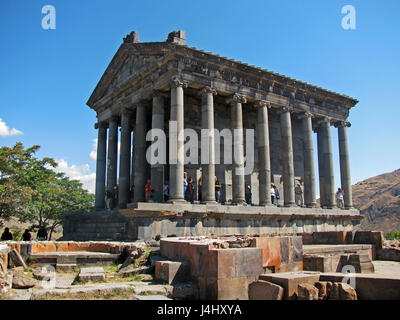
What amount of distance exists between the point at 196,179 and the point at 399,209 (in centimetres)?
4239

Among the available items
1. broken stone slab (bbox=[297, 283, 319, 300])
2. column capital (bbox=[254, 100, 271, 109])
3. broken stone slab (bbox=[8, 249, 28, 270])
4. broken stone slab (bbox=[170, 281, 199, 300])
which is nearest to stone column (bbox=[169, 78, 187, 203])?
column capital (bbox=[254, 100, 271, 109])

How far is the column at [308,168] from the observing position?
23609mm

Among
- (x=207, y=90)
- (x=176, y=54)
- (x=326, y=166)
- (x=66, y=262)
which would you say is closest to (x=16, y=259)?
(x=66, y=262)

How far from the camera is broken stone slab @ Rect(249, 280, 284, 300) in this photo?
5875 mm

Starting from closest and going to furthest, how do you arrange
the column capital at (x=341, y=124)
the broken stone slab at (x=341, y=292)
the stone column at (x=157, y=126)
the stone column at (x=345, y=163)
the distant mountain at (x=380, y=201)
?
the broken stone slab at (x=341, y=292), the stone column at (x=157, y=126), the stone column at (x=345, y=163), the column capital at (x=341, y=124), the distant mountain at (x=380, y=201)

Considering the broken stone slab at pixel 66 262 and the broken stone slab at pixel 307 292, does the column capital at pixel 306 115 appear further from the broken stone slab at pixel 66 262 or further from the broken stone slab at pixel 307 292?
the broken stone slab at pixel 307 292

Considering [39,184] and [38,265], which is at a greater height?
[39,184]

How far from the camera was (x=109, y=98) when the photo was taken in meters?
24.7

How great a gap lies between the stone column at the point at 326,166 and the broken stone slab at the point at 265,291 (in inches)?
789

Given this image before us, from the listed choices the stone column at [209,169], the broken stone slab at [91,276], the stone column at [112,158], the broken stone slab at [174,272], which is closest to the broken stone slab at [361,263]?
the broken stone slab at [174,272]

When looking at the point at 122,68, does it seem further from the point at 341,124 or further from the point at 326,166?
the point at 341,124

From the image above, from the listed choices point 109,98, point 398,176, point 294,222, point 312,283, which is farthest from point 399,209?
point 312,283
